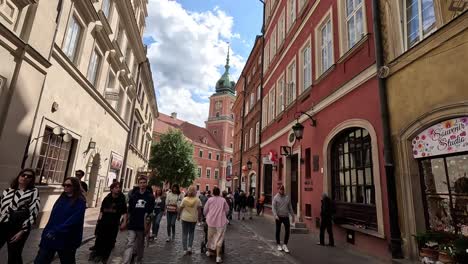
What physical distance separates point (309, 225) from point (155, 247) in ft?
21.1

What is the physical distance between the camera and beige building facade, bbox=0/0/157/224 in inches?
295

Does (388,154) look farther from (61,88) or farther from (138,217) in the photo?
(61,88)

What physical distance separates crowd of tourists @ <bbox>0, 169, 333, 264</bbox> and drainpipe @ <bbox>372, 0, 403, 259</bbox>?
2.49 metres

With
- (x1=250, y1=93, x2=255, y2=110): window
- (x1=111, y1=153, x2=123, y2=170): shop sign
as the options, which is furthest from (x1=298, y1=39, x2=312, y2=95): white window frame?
(x1=111, y1=153, x2=123, y2=170): shop sign

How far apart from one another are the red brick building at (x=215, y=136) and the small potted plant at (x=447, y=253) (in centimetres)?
6458

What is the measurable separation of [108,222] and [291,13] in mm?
15553

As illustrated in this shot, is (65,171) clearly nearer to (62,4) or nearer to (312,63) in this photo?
(62,4)

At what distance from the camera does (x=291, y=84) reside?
15.7 metres

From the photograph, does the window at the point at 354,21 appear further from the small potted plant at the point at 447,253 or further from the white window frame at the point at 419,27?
the small potted plant at the point at 447,253

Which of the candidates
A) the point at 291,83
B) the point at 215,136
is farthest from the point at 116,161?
the point at 215,136

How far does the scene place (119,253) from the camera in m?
7.07

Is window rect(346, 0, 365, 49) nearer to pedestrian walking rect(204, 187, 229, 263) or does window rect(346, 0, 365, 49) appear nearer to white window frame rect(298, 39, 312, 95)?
white window frame rect(298, 39, 312, 95)

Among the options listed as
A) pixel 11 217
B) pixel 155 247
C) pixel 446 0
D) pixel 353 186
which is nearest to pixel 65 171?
pixel 155 247

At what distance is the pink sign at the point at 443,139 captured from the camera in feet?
17.6
